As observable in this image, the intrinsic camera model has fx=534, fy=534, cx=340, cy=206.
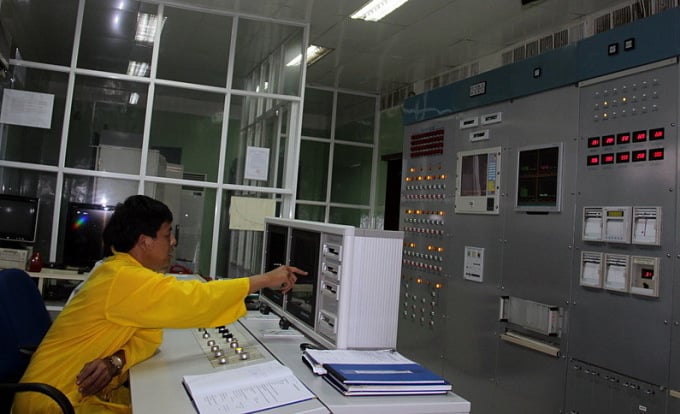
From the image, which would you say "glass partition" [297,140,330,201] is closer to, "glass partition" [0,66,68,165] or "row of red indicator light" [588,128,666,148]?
"glass partition" [0,66,68,165]

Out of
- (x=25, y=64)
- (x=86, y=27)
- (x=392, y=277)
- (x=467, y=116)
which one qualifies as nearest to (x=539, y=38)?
(x=467, y=116)

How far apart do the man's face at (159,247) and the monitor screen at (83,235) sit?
2.13m

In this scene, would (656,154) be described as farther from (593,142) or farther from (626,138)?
(593,142)

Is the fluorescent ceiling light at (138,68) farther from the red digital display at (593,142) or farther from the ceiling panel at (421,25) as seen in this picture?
the red digital display at (593,142)

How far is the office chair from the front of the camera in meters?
1.96

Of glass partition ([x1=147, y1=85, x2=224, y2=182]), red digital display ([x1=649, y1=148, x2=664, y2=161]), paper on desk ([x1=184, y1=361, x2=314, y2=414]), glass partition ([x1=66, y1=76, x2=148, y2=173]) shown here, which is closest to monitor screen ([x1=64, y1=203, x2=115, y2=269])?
glass partition ([x1=66, y1=76, x2=148, y2=173])

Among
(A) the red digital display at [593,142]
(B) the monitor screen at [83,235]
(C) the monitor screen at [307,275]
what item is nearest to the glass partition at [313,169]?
(B) the monitor screen at [83,235]

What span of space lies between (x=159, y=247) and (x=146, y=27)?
9.85 feet

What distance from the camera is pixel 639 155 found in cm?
255

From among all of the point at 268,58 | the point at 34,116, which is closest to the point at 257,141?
the point at 268,58

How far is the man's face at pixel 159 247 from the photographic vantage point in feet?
6.34

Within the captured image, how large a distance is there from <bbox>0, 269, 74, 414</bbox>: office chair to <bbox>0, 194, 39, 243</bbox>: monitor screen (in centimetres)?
155

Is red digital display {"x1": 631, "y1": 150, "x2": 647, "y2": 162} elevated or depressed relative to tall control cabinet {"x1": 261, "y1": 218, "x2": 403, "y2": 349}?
elevated

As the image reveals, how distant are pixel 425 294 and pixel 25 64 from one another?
3402mm
